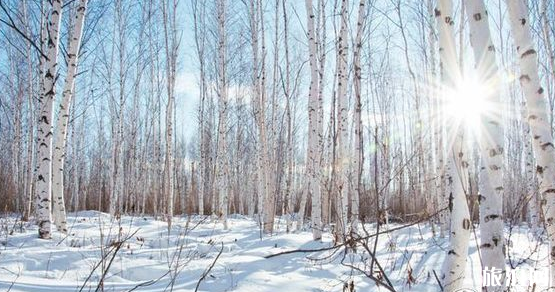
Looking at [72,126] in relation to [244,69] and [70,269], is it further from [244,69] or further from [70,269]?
[70,269]

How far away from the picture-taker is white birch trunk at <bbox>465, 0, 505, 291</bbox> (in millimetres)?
2270

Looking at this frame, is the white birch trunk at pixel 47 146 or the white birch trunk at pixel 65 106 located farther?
the white birch trunk at pixel 65 106

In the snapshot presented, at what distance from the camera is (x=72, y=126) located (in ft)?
58.3

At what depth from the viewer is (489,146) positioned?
234 centimetres

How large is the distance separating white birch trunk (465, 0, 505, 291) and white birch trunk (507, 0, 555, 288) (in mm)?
738

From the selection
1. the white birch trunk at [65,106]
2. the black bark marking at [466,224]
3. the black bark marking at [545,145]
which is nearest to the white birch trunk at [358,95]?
the black bark marking at [466,224]

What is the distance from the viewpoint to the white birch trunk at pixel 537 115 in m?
2.84

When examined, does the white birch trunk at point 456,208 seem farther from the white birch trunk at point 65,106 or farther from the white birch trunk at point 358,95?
the white birch trunk at point 65,106

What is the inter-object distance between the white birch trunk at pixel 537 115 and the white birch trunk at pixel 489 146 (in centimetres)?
74

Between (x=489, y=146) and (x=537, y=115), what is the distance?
889mm

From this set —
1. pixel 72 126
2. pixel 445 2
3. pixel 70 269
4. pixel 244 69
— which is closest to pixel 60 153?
pixel 70 269

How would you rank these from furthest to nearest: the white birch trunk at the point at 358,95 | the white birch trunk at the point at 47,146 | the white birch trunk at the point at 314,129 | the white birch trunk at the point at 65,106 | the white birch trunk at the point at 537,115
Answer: the white birch trunk at the point at 314,129 < the white birch trunk at the point at 65,106 < the white birch trunk at the point at 47,146 < the white birch trunk at the point at 537,115 < the white birch trunk at the point at 358,95

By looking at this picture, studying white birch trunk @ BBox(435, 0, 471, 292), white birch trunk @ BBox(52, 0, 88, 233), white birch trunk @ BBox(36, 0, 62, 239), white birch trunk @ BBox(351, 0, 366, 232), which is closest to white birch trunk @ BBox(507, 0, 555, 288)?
white birch trunk @ BBox(435, 0, 471, 292)

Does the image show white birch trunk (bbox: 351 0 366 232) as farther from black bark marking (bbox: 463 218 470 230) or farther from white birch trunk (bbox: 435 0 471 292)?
black bark marking (bbox: 463 218 470 230)
